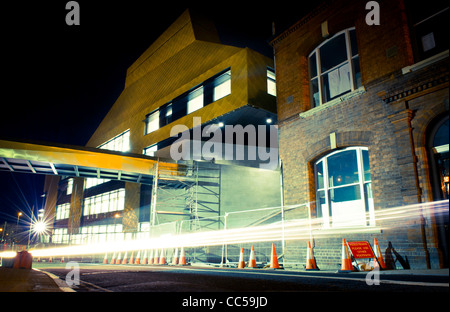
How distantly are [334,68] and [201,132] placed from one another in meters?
12.2

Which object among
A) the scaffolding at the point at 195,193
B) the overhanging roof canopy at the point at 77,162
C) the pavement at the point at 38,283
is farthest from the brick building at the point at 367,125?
the overhanging roof canopy at the point at 77,162

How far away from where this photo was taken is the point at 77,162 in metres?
18.9

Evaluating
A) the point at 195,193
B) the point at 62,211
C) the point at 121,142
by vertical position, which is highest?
the point at 121,142

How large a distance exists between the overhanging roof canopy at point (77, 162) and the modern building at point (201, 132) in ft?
1.96

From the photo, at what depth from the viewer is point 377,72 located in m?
9.95

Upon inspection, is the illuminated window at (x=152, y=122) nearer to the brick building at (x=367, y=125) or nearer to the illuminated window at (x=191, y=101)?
the illuminated window at (x=191, y=101)

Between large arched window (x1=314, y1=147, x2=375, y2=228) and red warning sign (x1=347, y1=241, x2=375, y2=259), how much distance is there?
3.61 ft

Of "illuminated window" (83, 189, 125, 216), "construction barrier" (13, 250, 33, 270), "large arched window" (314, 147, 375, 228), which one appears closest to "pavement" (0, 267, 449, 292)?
"large arched window" (314, 147, 375, 228)

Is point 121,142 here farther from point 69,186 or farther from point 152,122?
point 69,186

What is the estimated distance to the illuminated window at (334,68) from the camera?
37.2 feet

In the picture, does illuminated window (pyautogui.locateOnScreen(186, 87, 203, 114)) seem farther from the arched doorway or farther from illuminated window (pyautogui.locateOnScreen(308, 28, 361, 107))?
the arched doorway

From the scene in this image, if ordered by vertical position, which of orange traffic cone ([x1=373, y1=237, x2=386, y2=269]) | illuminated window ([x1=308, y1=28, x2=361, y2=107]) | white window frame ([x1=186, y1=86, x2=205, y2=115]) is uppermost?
white window frame ([x1=186, y1=86, x2=205, y2=115])

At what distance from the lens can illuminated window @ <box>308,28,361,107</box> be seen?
11328 millimetres

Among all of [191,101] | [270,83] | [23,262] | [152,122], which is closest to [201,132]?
[191,101]
